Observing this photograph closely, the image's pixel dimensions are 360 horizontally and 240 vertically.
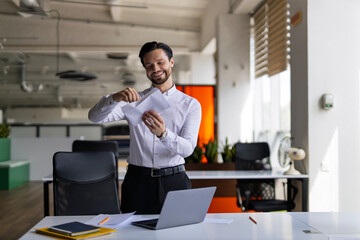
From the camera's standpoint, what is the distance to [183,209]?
6.56 ft

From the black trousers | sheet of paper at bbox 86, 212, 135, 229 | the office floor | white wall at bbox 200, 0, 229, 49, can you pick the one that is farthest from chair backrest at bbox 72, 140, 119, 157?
white wall at bbox 200, 0, 229, 49

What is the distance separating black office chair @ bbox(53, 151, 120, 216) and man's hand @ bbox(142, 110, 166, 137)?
2.82 ft

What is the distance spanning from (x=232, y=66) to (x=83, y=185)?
5580 millimetres

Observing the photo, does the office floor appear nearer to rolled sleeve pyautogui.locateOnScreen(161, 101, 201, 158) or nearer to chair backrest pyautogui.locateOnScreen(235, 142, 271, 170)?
chair backrest pyautogui.locateOnScreen(235, 142, 271, 170)

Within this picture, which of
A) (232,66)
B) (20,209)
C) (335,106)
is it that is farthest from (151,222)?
(232,66)

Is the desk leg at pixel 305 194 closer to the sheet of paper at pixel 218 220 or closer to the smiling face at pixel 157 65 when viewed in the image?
the sheet of paper at pixel 218 220

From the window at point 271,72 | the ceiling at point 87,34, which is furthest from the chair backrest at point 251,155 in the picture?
the ceiling at point 87,34

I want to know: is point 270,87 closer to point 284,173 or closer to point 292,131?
point 292,131

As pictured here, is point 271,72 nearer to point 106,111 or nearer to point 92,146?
point 92,146

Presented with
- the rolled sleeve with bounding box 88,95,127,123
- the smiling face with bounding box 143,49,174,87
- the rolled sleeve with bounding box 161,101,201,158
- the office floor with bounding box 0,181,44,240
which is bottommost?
the office floor with bounding box 0,181,44,240

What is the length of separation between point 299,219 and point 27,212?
4.76 m

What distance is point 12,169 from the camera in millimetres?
8453

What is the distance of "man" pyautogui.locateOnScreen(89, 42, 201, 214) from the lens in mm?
2336

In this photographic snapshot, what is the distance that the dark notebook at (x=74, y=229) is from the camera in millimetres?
1873
